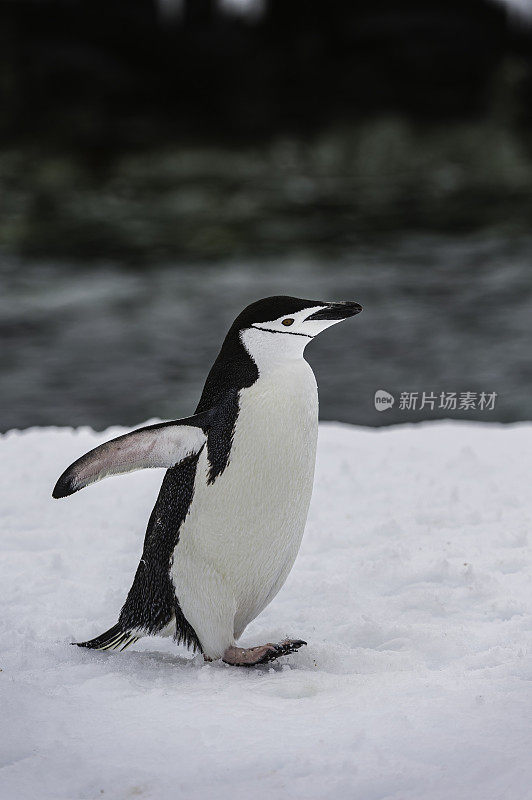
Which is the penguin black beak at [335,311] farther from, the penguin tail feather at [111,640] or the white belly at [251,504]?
the penguin tail feather at [111,640]

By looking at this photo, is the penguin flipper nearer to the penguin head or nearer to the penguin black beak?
the penguin head

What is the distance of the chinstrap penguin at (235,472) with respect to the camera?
1529 millimetres

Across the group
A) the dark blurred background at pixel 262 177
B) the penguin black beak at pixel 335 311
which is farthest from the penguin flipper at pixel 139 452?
the dark blurred background at pixel 262 177

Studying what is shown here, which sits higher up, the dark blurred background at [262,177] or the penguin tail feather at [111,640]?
the dark blurred background at [262,177]

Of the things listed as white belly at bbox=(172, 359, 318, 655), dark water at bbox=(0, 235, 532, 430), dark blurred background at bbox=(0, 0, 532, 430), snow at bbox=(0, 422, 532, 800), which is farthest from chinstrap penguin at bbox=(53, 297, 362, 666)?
dark blurred background at bbox=(0, 0, 532, 430)

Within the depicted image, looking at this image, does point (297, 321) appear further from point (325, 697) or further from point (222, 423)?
point (325, 697)

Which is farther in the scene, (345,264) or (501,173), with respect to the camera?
(501,173)

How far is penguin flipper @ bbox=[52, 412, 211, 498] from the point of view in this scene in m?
1.48

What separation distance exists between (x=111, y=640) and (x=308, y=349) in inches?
198

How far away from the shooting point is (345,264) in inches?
293

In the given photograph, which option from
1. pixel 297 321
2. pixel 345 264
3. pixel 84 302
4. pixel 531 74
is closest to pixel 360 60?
pixel 531 74

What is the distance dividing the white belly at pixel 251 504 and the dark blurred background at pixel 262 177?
4838mm

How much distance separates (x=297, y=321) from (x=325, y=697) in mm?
587

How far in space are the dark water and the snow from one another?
3197 millimetres
